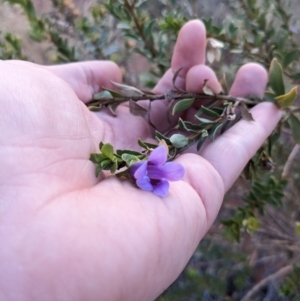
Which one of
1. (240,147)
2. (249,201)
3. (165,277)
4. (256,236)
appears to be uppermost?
(240,147)

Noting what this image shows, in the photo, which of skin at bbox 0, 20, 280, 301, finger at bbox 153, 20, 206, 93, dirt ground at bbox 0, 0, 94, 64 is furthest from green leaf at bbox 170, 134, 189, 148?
dirt ground at bbox 0, 0, 94, 64

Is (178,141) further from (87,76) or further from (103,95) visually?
(87,76)

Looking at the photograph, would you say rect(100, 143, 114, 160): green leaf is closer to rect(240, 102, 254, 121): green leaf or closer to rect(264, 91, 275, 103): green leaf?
Result: rect(240, 102, 254, 121): green leaf

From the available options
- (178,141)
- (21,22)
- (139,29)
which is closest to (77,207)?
(178,141)

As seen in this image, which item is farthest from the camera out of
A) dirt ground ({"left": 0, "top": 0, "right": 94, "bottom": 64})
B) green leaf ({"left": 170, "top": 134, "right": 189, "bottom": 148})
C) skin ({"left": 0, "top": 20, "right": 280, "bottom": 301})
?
dirt ground ({"left": 0, "top": 0, "right": 94, "bottom": 64})

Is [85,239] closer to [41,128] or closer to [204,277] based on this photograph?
[41,128]

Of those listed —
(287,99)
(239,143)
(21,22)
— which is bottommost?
(21,22)

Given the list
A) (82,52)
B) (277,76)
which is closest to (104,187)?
(277,76)
